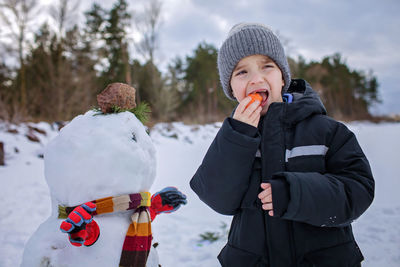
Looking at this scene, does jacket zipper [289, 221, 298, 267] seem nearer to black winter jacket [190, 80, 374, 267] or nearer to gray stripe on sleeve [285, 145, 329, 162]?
black winter jacket [190, 80, 374, 267]

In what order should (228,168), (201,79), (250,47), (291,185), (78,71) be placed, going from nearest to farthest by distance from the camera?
1. (291,185)
2. (228,168)
3. (250,47)
4. (78,71)
5. (201,79)

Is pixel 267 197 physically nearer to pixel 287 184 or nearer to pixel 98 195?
pixel 287 184

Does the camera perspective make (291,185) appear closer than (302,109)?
Yes

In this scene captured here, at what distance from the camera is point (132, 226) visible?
104 cm

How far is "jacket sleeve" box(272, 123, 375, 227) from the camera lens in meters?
0.80

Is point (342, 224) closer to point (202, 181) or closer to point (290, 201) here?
point (290, 201)

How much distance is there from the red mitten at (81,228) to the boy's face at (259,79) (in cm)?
83

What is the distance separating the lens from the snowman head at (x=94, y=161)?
3.32ft

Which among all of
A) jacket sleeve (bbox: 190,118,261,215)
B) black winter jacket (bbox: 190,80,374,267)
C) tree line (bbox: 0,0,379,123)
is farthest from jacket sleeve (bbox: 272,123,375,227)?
tree line (bbox: 0,0,379,123)

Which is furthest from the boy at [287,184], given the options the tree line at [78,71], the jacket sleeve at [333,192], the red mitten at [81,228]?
the tree line at [78,71]

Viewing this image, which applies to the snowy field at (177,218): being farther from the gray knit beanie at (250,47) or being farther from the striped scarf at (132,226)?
the striped scarf at (132,226)

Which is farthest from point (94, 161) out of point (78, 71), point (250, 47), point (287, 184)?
point (78, 71)

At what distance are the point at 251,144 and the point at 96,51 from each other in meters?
13.0

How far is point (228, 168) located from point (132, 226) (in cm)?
51
